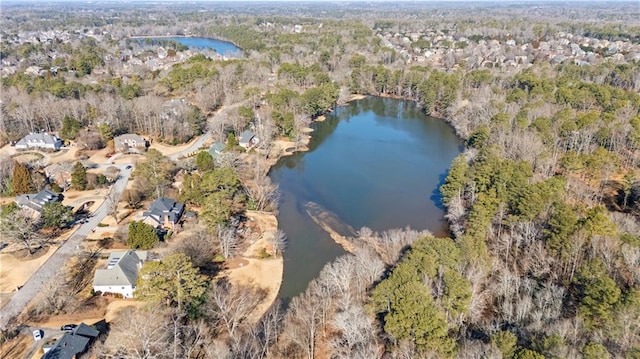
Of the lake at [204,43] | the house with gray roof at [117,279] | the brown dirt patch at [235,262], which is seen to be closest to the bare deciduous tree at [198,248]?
the brown dirt patch at [235,262]

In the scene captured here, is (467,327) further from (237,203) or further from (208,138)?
(208,138)

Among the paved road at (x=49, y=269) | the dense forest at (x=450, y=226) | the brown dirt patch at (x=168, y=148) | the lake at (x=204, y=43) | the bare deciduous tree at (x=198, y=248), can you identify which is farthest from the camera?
the lake at (x=204, y=43)

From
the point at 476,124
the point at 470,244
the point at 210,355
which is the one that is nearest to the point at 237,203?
the point at 210,355

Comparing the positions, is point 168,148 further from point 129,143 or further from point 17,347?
point 17,347

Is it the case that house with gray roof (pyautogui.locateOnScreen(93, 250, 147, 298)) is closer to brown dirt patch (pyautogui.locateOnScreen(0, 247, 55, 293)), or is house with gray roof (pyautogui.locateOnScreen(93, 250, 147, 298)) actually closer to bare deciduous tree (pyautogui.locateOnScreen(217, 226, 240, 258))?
brown dirt patch (pyautogui.locateOnScreen(0, 247, 55, 293))

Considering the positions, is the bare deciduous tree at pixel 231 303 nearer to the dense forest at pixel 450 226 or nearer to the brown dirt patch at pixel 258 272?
the dense forest at pixel 450 226

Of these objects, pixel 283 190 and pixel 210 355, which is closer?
pixel 210 355

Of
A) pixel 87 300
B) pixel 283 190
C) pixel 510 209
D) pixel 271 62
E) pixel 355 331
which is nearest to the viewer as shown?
pixel 355 331

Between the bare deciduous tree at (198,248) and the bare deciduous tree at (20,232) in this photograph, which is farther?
the bare deciduous tree at (20,232)
